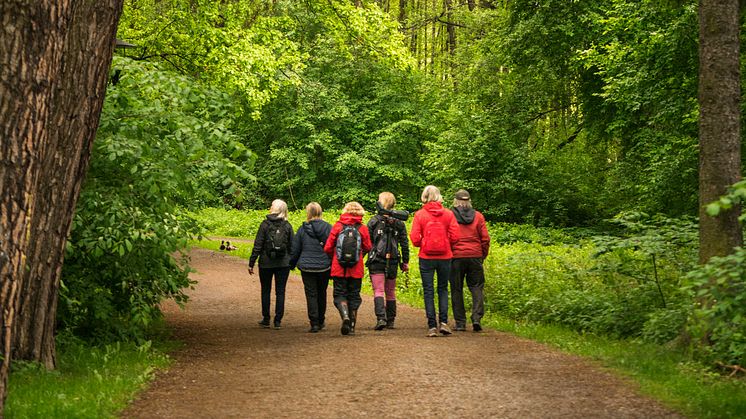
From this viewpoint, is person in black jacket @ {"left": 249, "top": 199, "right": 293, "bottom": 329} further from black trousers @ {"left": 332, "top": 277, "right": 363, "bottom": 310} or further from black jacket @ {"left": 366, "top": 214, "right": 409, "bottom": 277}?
black jacket @ {"left": 366, "top": 214, "right": 409, "bottom": 277}

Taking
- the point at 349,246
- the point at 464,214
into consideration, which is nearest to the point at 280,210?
the point at 349,246

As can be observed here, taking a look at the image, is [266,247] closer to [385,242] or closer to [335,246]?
[335,246]

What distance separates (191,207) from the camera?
37.5 ft

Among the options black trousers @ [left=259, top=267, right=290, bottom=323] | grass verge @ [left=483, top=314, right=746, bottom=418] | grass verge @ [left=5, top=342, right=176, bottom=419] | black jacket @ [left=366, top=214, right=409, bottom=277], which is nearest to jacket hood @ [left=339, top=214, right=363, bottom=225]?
black jacket @ [left=366, top=214, right=409, bottom=277]

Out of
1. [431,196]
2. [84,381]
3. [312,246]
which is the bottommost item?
[84,381]

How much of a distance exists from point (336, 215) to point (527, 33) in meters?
13.6

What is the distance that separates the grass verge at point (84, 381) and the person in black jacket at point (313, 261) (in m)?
2.62

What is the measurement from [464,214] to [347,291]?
6.70 feet

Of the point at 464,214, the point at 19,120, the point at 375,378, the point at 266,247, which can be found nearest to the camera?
the point at 19,120

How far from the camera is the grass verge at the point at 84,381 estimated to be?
6312mm

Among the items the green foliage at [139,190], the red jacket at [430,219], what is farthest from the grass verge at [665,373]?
the green foliage at [139,190]

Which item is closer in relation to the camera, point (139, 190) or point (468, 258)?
point (139, 190)

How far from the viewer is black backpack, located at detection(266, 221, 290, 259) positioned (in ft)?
39.9

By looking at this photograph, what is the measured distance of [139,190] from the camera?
9.31 m
